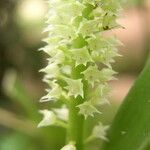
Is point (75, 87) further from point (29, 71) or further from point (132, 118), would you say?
point (29, 71)

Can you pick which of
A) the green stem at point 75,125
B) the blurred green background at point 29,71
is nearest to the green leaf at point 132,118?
the green stem at point 75,125

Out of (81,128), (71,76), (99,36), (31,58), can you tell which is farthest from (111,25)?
(31,58)

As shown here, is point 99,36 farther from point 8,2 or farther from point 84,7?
point 8,2

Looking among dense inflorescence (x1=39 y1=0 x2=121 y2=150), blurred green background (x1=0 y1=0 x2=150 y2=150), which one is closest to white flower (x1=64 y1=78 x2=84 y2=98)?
dense inflorescence (x1=39 y1=0 x2=121 y2=150)

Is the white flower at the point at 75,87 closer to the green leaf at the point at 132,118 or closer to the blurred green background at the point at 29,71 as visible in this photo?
the green leaf at the point at 132,118

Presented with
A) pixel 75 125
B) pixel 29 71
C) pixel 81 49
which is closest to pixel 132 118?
pixel 75 125
